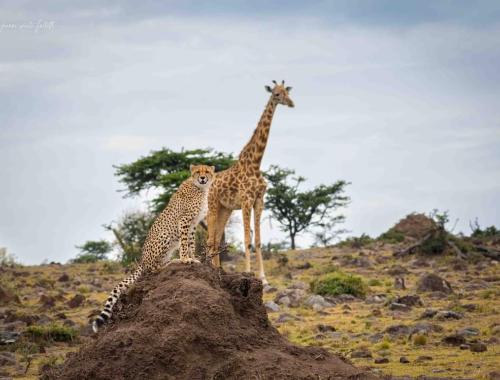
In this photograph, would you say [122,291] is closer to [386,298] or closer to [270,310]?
[270,310]

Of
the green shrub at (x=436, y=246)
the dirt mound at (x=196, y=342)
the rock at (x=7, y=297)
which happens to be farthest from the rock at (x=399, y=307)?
the green shrub at (x=436, y=246)

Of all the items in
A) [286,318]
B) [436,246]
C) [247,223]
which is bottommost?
[286,318]

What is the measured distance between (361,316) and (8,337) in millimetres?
7365

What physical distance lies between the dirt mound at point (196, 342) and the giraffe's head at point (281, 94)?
35.7ft

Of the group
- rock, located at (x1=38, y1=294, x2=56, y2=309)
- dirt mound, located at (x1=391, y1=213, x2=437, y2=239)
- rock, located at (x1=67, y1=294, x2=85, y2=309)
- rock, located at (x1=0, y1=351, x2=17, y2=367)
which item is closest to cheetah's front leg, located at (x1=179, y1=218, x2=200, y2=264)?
rock, located at (x1=0, y1=351, x2=17, y2=367)

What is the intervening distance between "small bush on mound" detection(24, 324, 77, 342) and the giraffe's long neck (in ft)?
19.9

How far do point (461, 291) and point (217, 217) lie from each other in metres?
6.66

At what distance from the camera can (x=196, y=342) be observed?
829cm

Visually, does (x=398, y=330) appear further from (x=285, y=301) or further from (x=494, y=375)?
(x=285, y=301)

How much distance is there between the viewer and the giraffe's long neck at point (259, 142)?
1964cm

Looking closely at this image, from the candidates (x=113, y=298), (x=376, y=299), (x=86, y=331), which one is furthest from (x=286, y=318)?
(x=113, y=298)

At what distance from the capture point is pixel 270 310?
59.3 ft

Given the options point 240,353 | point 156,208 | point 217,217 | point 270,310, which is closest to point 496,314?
point 270,310

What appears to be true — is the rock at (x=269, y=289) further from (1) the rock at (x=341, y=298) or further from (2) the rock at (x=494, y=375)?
(2) the rock at (x=494, y=375)
